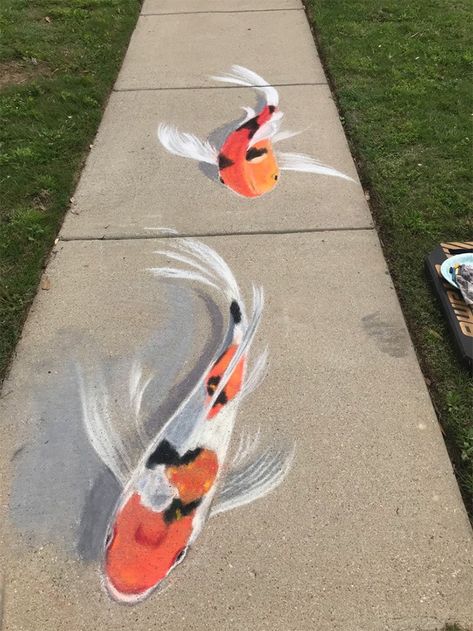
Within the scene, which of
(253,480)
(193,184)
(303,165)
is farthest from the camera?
(303,165)

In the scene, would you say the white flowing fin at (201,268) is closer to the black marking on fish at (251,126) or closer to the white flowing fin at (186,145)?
the white flowing fin at (186,145)

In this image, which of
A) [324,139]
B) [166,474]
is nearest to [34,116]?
[324,139]

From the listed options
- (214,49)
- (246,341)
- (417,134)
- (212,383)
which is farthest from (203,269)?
(214,49)

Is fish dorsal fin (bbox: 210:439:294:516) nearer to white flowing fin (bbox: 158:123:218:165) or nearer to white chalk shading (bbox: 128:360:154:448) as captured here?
white chalk shading (bbox: 128:360:154:448)

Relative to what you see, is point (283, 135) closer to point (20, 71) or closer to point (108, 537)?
point (20, 71)

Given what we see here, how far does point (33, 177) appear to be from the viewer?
12.6ft

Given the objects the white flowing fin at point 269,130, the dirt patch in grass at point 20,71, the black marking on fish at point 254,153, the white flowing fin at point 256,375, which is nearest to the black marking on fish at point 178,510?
the white flowing fin at point 256,375

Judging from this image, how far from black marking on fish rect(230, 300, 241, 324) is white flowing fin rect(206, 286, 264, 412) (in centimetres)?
7

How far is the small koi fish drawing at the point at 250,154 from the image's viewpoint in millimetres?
3840

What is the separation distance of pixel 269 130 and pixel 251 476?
301 cm

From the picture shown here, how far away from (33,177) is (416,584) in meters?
3.54

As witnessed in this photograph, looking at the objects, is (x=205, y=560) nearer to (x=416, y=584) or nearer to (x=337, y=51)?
(x=416, y=584)

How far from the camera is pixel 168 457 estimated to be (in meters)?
2.38

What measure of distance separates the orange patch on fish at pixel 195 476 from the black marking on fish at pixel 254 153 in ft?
8.13
